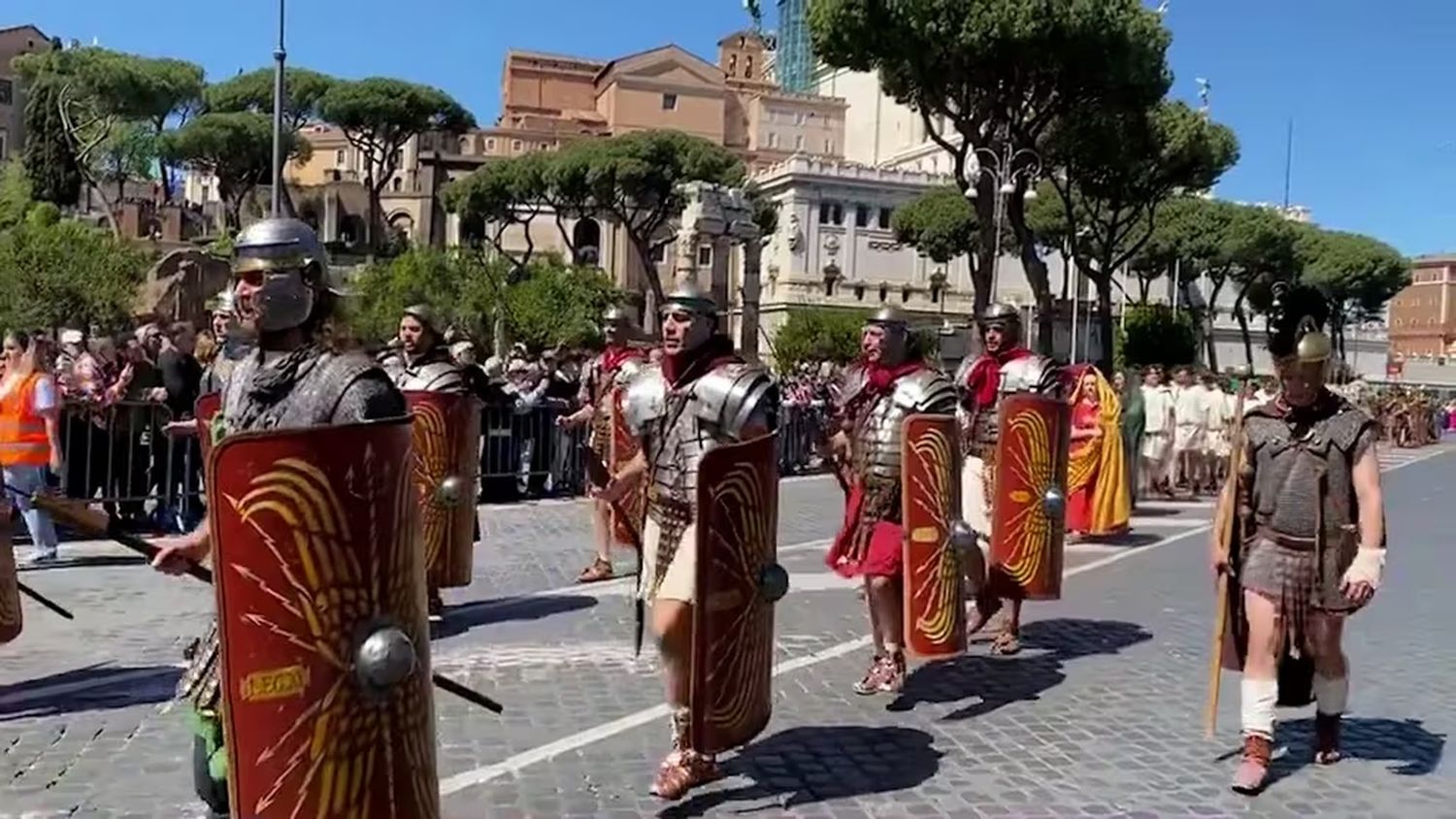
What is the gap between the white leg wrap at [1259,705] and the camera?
5352 millimetres

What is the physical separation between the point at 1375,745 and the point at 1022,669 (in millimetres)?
1762

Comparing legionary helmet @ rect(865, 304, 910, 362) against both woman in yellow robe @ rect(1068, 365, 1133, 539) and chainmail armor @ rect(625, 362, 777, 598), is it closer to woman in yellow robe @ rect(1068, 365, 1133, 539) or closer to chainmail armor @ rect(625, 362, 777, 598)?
chainmail armor @ rect(625, 362, 777, 598)

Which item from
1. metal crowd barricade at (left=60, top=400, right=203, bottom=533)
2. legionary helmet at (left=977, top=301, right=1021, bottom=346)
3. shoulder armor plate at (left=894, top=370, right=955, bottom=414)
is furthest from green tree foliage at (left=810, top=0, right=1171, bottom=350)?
shoulder armor plate at (left=894, top=370, right=955, bottom=414)

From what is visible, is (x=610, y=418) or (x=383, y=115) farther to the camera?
(x=383, y=115)

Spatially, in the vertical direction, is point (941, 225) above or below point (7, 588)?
above

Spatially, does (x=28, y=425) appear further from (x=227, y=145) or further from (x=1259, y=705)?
(x=227, y=145)

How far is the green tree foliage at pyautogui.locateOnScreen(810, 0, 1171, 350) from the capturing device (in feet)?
91.1

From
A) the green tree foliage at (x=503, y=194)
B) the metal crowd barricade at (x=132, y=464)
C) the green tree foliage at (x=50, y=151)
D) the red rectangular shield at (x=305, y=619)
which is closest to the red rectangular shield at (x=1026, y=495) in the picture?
the red rectangular shield at (x=305, y=619)

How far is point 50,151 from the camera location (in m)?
65.1

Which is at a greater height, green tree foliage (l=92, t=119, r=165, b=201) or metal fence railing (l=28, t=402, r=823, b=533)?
green tree foliage (l=92, t=119, r=165, b=201)

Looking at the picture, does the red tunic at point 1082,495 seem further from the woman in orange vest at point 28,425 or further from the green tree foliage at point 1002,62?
the green tree foliage at point 1002,62

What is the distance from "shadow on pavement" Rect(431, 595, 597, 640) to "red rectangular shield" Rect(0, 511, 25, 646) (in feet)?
7.84

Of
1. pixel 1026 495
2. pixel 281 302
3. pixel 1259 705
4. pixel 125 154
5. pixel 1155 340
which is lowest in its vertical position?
pixel 1259 705

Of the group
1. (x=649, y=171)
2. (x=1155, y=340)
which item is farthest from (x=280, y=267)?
(x=1155, y=340)
